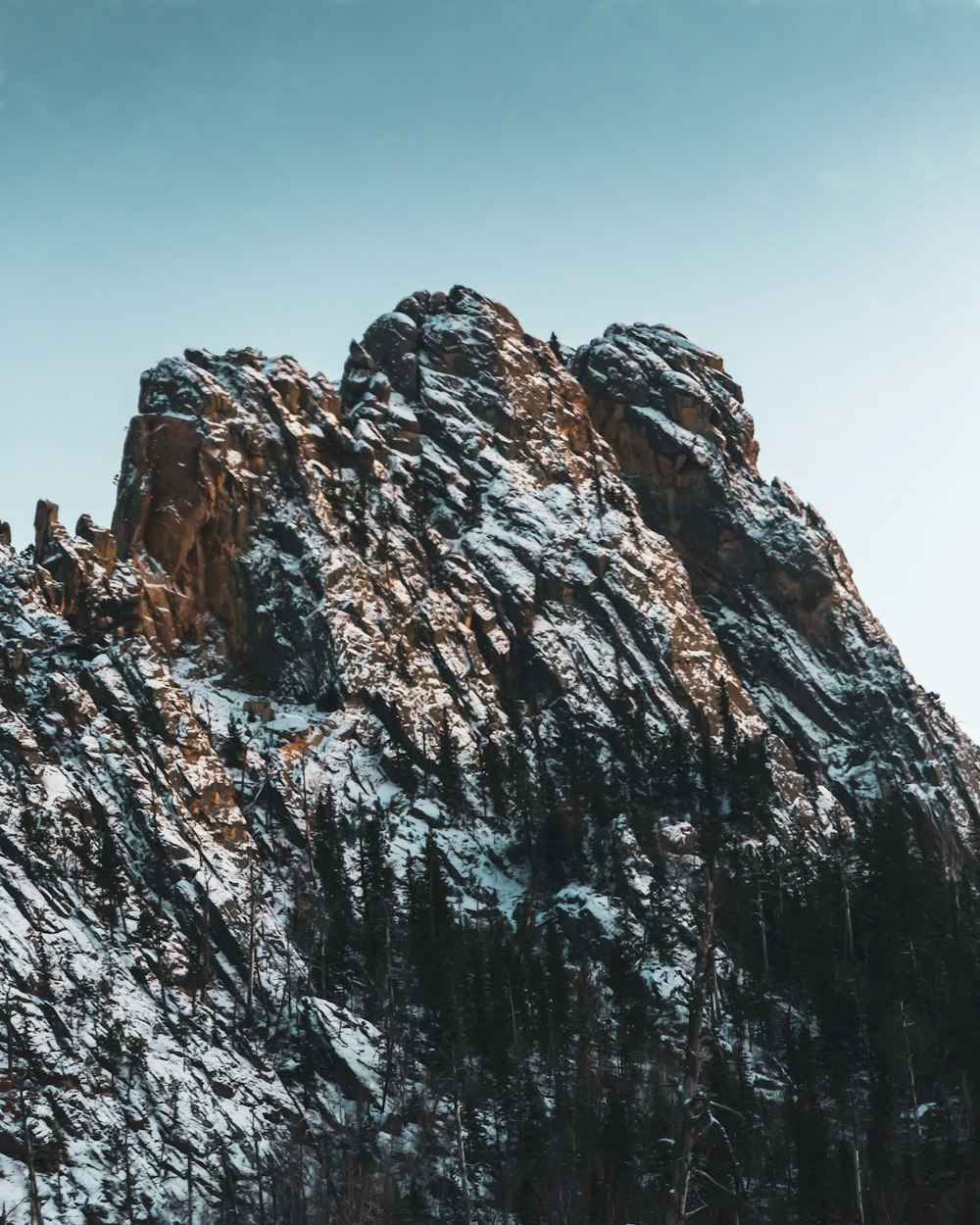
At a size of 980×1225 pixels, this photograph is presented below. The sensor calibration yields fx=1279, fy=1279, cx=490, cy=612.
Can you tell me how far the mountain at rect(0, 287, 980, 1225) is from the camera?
67812mm

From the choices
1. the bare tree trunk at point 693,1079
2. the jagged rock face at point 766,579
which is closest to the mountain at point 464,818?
the jagged rock face at point 766,579

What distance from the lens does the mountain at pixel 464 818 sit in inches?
2670

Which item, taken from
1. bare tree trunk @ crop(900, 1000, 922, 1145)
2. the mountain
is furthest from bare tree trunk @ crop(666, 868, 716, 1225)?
bare tree trunk @ crop(900, 1000, 922, 1145)

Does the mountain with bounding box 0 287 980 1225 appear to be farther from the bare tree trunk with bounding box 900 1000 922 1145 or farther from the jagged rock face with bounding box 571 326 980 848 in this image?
the bare tree trunk with bounding box 900 1000 922 1145

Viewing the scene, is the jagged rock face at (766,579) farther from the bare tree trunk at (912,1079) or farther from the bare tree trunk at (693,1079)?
the bare tree trunk at (693,1079)

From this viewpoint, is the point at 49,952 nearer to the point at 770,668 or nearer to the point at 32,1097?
the point at 32,1097

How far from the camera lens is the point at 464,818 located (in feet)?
351

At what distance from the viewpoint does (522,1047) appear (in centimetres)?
8212

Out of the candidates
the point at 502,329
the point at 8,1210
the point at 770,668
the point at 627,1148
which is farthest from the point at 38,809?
the point at 502,329

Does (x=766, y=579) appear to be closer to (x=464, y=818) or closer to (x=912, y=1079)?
(x=464, y=818)

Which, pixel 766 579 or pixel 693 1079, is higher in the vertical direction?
pixel 766 579

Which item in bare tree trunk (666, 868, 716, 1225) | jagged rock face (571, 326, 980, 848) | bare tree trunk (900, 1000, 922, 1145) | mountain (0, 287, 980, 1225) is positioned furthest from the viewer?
jagged rock face (571, 326, 980, 848)

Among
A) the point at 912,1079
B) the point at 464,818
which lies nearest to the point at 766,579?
the point at 464,818

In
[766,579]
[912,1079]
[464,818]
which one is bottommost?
[912,1079]
